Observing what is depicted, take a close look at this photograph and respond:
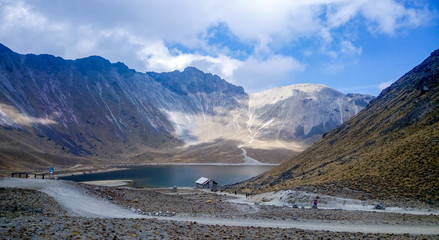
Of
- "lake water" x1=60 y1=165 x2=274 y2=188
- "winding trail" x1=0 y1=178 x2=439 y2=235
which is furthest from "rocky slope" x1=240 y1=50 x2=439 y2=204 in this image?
Answer: "lake water" x1=60 y1=165 x2=274 y2=188

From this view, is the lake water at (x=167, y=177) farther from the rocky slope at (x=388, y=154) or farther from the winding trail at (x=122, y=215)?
the winding trail at (x=122, y=215)

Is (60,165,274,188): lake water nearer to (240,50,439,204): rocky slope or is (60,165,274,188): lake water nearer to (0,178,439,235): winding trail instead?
(240,50,439,204): rocky slope

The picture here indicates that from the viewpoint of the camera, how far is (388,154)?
140ft

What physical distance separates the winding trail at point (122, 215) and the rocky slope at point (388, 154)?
14903 millimetres

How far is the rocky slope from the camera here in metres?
35.1

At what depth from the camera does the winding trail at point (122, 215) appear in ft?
62.1

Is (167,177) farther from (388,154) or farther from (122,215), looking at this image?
(122,215)

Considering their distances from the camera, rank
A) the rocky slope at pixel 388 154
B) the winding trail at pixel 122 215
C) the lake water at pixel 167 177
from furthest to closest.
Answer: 1. the lake water at pixel 167 177
2. the rocky slope at pixel 388 154
3. the winding trail at pixel 122 215

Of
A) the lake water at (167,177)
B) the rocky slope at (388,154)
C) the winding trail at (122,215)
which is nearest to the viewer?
the winding trail at (122,215)

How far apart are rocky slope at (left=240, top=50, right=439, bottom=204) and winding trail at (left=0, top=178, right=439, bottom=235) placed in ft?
48.9

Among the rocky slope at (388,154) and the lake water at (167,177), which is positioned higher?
the rocky slope at (388,154)

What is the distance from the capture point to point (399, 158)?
39.8 metres

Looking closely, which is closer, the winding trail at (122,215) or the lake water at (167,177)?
the winding trail at (122,215)

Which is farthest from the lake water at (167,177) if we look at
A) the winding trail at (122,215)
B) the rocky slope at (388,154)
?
the winding trail at (122,215)
